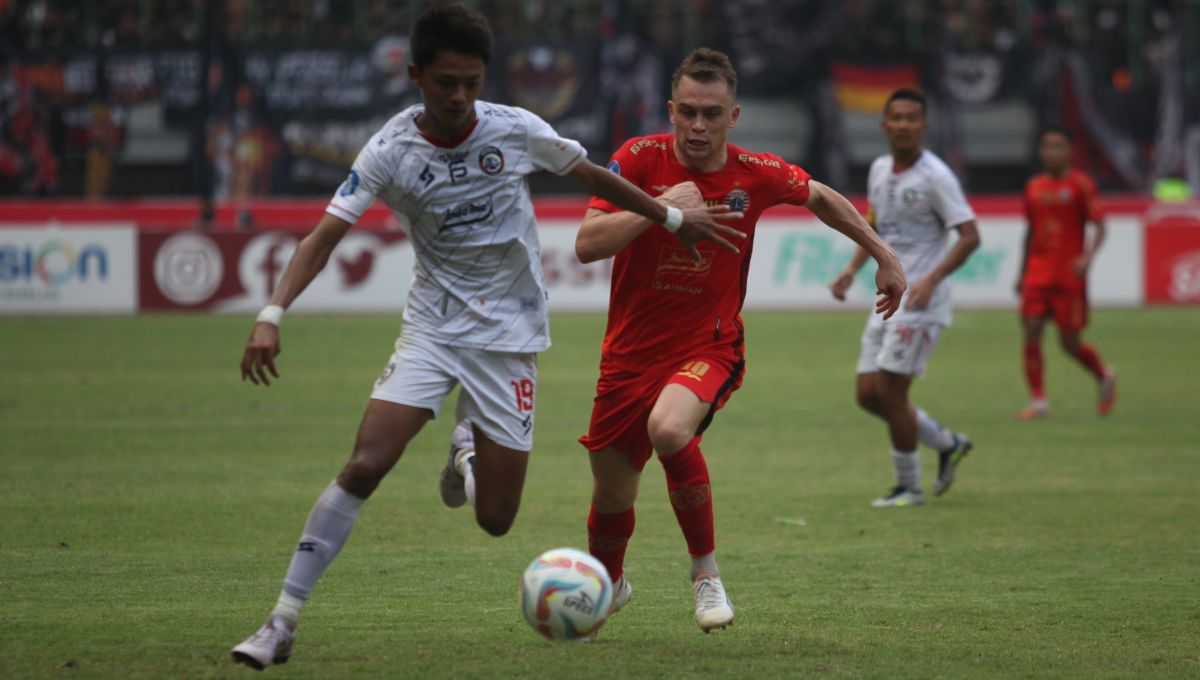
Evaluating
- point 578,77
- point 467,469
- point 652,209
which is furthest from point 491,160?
point 578,77

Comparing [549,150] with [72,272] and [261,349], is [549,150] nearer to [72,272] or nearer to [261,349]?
[261,349]

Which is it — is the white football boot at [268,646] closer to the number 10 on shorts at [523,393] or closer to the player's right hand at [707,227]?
the number 10 on shorts at [523,393]

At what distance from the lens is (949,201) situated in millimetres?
9711

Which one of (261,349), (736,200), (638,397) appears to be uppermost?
(736,200)

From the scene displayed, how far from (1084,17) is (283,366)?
1906 centimetres

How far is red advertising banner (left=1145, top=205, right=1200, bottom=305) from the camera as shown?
23.5 meters

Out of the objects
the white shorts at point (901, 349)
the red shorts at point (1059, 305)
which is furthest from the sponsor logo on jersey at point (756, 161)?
the red shorts at point (1059, 305)

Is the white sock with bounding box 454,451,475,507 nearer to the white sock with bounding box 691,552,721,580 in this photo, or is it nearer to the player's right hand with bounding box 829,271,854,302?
the white sock with bounding box 691,552,721,580

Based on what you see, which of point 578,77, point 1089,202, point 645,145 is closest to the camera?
point 645,145

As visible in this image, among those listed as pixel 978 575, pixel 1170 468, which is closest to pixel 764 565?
pixel 978 575

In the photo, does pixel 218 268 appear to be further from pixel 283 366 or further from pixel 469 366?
pixel 469 366

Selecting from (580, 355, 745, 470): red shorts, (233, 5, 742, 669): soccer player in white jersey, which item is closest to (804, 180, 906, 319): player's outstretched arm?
(233, 5, 742, 669): soccer player in white jersey

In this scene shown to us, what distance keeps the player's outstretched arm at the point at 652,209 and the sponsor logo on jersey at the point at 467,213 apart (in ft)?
1.13

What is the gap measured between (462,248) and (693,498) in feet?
4.37
